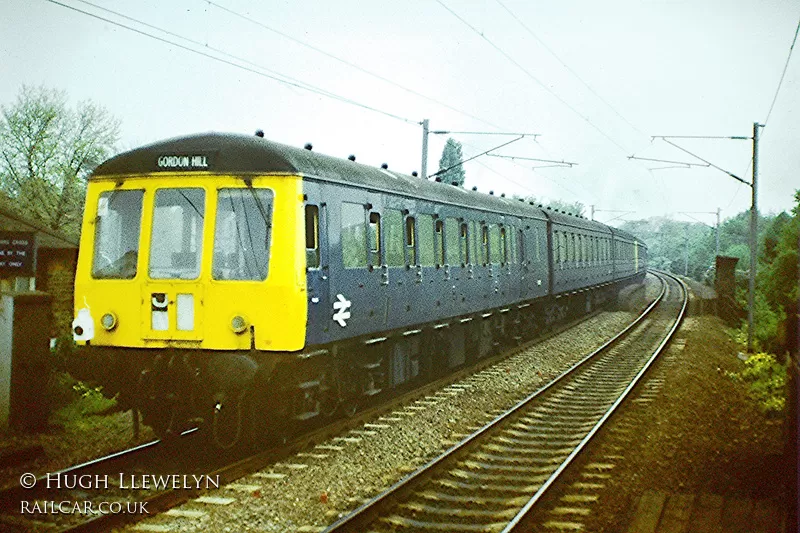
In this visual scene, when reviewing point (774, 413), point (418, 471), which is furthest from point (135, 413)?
point (774, 413)

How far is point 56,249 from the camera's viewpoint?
1680cm

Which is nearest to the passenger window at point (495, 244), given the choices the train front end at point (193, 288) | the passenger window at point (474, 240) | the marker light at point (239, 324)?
the passenger window at point (474, 240)

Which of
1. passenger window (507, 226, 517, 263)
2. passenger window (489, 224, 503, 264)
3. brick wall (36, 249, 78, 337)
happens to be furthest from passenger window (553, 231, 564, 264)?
brick wall (36, 249, 78, 337)

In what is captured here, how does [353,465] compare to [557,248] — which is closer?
[353,465]

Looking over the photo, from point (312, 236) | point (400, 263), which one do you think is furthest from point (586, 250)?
point (312, 236)

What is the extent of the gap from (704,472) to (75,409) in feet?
25.8

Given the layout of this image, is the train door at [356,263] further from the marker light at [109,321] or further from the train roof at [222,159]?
→ the marker light at [109,321]

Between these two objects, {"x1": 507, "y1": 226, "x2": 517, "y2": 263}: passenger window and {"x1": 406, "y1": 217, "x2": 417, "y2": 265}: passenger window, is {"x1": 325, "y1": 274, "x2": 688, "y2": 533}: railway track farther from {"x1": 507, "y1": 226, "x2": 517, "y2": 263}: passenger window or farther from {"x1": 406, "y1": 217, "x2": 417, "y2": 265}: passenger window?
{"x1": 507, "y1": 226, "x2": 517, "y2": 263}: passenger window

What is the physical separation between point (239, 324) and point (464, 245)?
7.42 m

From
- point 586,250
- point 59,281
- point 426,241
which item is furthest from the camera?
point 586,250

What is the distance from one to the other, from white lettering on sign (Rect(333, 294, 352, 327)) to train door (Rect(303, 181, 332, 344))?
13 cm

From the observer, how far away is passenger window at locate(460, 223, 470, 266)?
1552cm

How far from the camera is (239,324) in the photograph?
8.82 metres

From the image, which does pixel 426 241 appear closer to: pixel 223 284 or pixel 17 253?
pixel 223 284
